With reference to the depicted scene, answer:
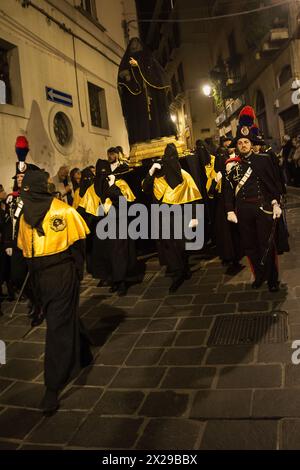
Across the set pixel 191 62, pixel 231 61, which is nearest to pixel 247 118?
pixel 231 61

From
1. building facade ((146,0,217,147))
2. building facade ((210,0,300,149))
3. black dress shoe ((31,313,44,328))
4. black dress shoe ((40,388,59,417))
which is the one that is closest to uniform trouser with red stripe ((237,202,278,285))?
black dress shoe ((31,313,44,328))

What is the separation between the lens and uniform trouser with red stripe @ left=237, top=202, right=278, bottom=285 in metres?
5.28

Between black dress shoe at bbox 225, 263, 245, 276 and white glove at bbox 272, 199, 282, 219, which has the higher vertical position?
white glove at bbox 272, 199, 282, 219

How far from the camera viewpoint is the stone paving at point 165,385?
272 centimetres

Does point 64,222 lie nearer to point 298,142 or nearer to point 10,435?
point 10,435

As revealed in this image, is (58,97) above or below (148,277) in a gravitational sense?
above

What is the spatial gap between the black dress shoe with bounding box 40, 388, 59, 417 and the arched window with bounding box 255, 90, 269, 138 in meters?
20.8

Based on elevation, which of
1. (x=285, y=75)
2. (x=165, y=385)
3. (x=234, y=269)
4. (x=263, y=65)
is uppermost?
(x=263, y=65)

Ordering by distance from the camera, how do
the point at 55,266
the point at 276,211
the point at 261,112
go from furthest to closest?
1. the point at 261,112
2. the point at 276,211
3. the point at 55,266

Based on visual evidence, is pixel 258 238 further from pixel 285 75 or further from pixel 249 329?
pixel 285 75

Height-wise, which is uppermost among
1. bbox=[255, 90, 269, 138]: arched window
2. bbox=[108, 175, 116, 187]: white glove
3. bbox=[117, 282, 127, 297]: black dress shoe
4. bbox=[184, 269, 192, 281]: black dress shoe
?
bbox=[255, 90, 269, 138]: arched window

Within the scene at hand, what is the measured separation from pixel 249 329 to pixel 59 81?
10354 mm

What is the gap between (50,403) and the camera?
10.6ft

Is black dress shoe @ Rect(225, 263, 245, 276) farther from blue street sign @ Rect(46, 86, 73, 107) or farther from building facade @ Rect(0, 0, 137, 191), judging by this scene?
blue street sign @ Rect(46, 86, 73, 107)
